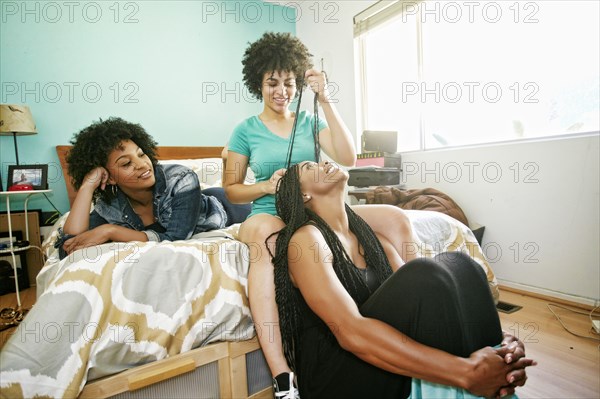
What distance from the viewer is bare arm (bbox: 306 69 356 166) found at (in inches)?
Result: 50.7

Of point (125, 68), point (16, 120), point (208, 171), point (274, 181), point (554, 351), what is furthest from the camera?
point (125, 68)

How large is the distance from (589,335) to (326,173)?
5.01 feet

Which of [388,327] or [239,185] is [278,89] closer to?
[239,185]

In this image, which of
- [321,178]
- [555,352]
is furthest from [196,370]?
[555,352]

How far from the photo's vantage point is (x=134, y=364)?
0.98 meters

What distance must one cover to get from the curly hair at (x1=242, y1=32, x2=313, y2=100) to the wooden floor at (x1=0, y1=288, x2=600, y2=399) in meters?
1.52

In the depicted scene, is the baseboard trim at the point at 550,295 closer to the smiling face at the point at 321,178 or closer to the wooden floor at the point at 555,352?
the wooden floor at the point at 555,352

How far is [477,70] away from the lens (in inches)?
95.6

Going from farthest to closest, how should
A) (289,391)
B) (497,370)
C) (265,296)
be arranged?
(265,296) → (289,391) → (497,370)

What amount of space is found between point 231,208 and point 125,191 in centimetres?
57

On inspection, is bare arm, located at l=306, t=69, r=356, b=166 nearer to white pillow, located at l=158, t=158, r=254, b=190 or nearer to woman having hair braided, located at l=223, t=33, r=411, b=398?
woman having hair braided, located at l=223, t=33, r=411, b=398

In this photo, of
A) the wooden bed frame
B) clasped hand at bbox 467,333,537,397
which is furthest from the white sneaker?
clasped hand at bbox 467,333,537,397

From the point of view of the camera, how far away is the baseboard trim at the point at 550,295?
1.86m

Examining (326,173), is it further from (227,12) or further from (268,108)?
(227,12)
